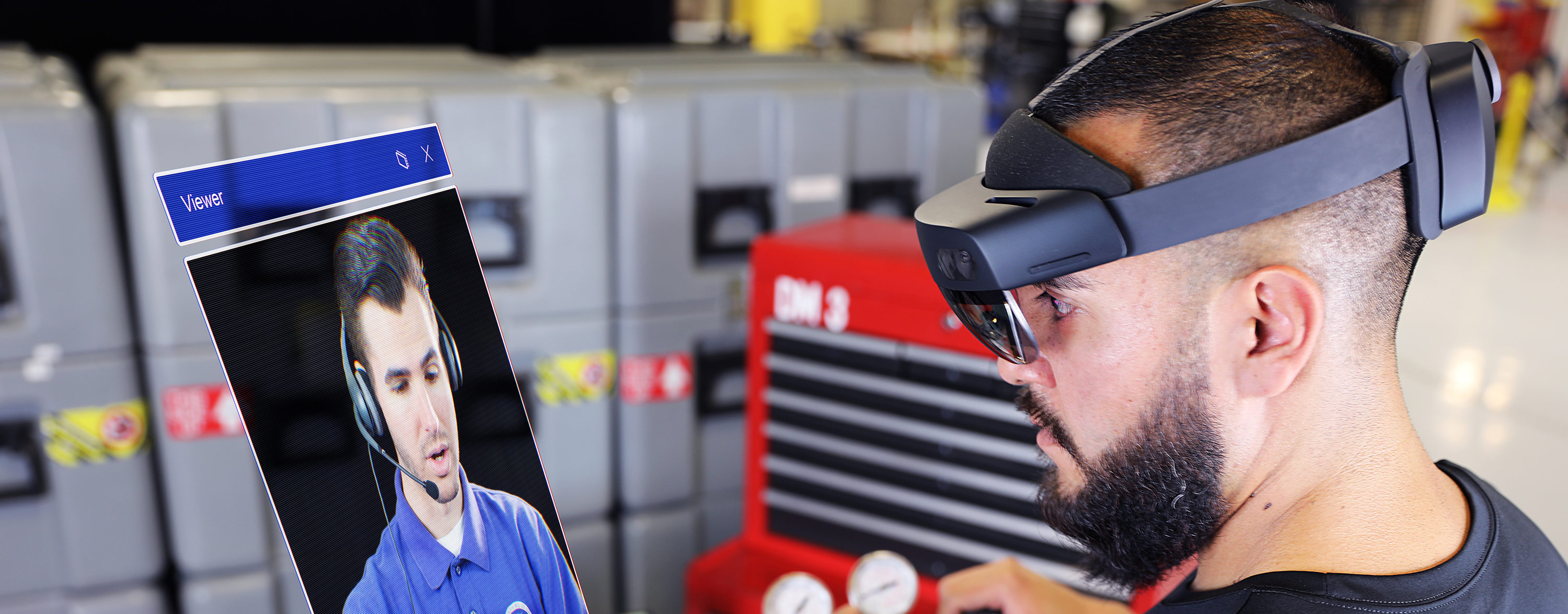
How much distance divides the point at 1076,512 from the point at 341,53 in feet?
6.80

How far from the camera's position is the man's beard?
32.4 inches

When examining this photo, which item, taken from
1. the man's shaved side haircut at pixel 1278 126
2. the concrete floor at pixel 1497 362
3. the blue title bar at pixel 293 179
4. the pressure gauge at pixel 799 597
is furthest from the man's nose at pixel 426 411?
the concrete floor at pixel 1497 362

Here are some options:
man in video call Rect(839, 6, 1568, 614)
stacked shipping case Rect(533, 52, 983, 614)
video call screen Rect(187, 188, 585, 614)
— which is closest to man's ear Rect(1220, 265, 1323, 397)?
man in video call Rect(839, 6, 1568, 614)

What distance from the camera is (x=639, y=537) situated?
2207mm

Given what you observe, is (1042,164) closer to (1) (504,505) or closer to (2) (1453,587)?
(2) (1453,587)

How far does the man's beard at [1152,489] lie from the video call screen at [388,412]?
1.58ft

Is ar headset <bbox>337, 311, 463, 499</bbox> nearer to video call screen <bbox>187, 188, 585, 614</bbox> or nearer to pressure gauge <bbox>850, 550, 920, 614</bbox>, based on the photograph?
video call screen <bbox>187, 188, 585, 614</bbox>

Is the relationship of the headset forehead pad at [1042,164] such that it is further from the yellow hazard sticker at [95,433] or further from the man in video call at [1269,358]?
the yellow hazard sticker at [95,433]

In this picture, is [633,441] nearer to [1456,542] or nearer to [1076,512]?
[1076,512]

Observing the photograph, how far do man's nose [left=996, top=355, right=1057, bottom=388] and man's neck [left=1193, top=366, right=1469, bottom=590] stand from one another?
0.58 feet

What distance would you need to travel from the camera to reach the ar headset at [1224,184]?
0.73m

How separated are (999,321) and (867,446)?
938 mm


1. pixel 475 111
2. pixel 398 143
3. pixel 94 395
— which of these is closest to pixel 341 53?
pixel 475 111

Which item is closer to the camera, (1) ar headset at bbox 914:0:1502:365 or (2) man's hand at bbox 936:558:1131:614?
(1) ar headset at bbox 914:0:1502:365
